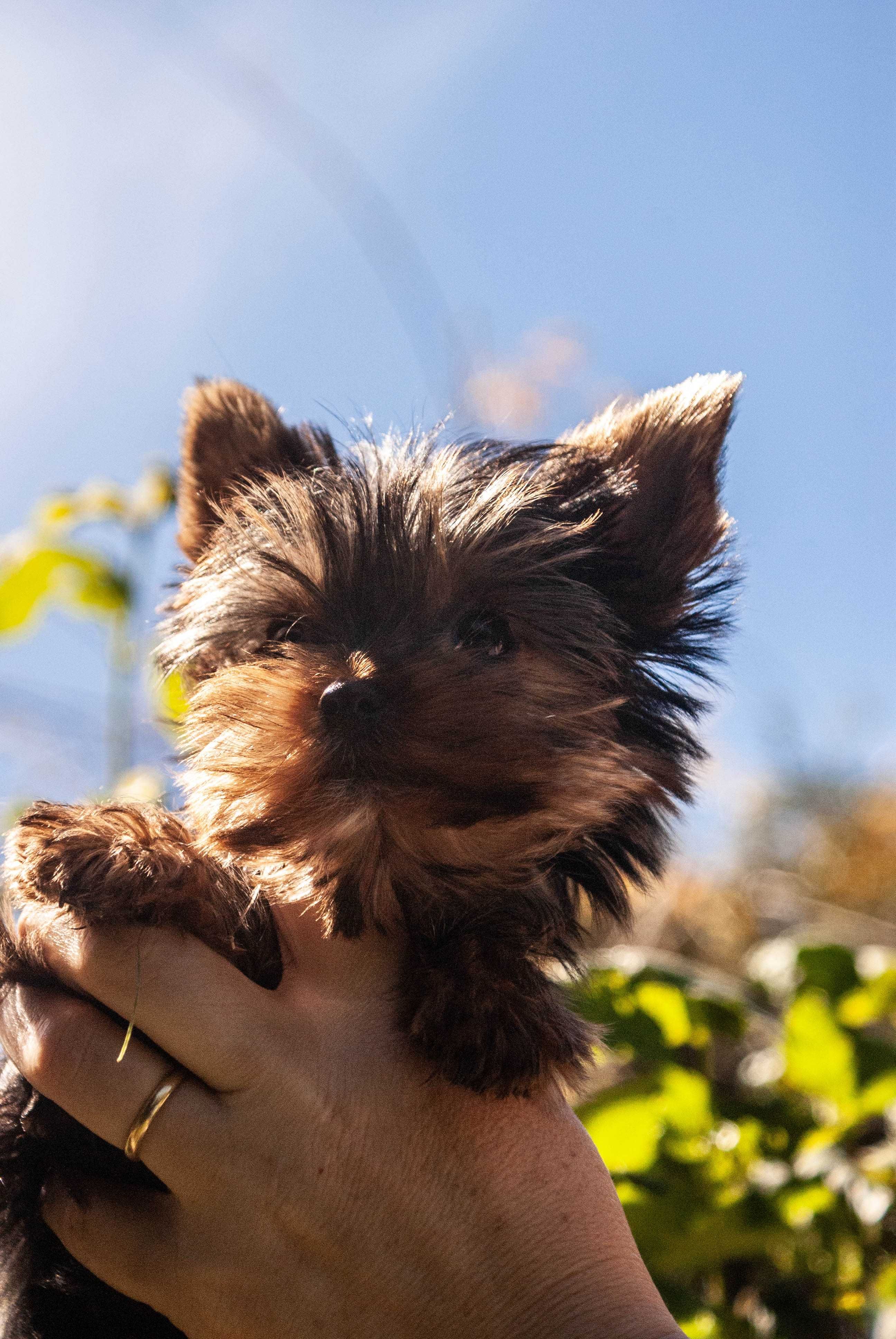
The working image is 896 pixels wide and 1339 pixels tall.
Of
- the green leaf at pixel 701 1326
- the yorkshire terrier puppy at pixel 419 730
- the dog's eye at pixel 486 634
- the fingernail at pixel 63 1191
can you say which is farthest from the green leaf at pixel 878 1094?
the fingernail at pixel 63 1191

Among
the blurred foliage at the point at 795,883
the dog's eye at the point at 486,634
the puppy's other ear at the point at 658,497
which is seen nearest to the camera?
the dog's eye at the point at 486,634

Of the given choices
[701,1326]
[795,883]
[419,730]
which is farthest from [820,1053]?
[795,883]

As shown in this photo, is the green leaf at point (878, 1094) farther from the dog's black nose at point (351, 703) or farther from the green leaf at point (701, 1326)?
the dog's black nose at point (351, 703)

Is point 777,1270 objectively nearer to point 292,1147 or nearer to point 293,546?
point 292,1147

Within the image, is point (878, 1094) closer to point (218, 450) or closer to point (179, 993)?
point (179, 993)

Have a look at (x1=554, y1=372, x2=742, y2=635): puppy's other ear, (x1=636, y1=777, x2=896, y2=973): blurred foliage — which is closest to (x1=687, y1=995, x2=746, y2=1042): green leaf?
(x1=554, y1=372, x2=742, y2=635): puppy's other ear

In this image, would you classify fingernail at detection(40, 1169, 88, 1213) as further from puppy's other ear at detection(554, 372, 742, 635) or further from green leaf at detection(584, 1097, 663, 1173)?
puppy's other ear at detection(554, 372, 742, 635)

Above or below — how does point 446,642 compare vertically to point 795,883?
above
